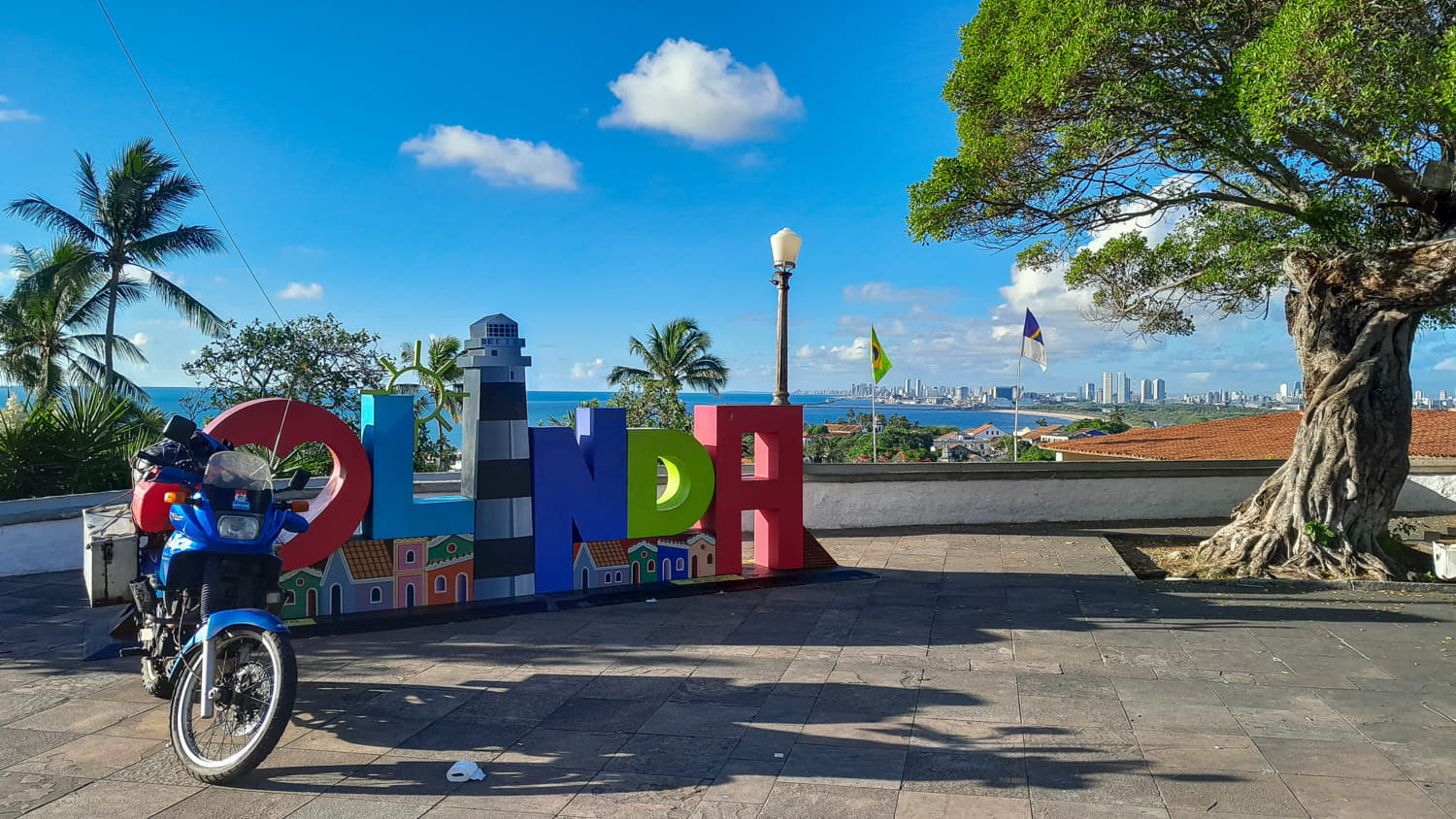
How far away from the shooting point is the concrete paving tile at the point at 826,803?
12.3 ft

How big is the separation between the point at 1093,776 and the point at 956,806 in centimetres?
83

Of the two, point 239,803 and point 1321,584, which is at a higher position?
point 239,803

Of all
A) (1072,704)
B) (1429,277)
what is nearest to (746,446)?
(1429,277)

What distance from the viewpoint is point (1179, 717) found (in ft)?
16.4

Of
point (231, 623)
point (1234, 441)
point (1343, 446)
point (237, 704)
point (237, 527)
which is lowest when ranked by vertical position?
point (237, 704)

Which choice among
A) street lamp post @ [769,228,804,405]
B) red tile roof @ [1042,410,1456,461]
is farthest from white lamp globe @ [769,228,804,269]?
red tile roof @ [1042,410,1456,461]

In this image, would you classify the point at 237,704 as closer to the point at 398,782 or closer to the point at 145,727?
the point at 398,782

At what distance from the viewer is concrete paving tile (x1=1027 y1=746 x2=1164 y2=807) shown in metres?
3.92

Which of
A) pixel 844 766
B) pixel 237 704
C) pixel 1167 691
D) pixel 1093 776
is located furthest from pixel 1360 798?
pixel 237 704

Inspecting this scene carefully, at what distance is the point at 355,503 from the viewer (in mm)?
7188

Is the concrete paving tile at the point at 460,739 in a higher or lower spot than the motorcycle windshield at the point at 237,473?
lower

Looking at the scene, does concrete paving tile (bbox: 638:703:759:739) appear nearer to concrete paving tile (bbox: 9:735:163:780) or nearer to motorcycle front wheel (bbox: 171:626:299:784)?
motorcycle front wheel (bbox: 171:626:299:784)

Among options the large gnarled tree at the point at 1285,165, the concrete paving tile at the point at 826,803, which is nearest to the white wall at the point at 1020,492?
the large gnarled tree at the point at 1285,165

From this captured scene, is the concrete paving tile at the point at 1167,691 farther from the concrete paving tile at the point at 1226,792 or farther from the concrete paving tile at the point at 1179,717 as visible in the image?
the concrete paving tile at the point at 1226,792
